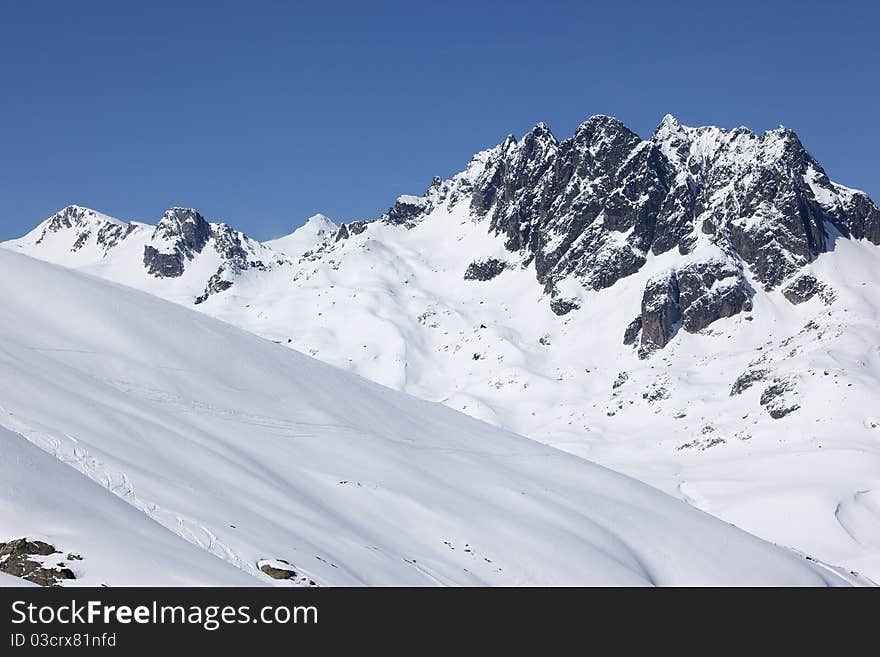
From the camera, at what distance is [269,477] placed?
4794cm

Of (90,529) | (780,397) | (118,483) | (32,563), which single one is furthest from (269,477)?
(780,397)

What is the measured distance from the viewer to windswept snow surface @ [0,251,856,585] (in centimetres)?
3020

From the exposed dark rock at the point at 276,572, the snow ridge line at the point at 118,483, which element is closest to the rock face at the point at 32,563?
the snow ridge line at the point at 118,483

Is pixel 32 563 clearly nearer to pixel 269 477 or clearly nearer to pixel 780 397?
pixel 269 477

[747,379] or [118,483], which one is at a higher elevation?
[747,379]

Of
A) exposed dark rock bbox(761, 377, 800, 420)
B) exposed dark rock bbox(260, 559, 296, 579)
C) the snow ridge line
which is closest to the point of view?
exposed dark rock bbox(260, 559, 296, 579)

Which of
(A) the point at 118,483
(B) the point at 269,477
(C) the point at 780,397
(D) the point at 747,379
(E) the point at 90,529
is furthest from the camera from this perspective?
(D) the point at 747,379

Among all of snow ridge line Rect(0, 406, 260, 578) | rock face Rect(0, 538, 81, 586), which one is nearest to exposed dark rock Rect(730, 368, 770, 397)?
snow ridge line Rect(0, 406, 260, 578)

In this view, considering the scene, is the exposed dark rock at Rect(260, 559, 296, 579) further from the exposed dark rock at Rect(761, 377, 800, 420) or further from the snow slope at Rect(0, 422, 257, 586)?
the exposed dark rock at Rect(761, 377, 800, 420)

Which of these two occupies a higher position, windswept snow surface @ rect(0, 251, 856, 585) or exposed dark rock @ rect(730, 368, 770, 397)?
exposed dark rock @ rect(730, 368, 770, 397)

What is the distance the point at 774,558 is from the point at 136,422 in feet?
144
